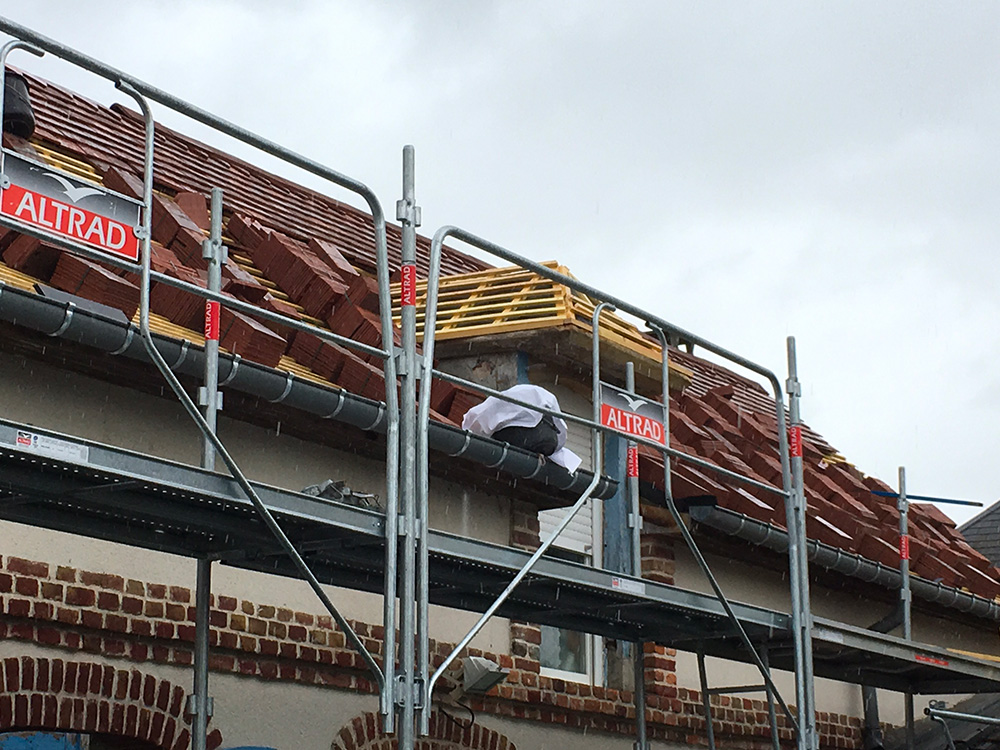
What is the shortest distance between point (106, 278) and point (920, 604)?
9.94 m

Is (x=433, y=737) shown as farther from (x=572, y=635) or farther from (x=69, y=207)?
(x=69, y=207)

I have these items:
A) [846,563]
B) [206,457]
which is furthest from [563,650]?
[206,457]

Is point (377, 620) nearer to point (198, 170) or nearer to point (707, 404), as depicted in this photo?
point (198, 170)

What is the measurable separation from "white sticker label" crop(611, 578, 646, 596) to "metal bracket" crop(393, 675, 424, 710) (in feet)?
5.55

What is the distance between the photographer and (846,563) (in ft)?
41.8

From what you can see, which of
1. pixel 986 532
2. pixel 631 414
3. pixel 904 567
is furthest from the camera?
pixel 986 532

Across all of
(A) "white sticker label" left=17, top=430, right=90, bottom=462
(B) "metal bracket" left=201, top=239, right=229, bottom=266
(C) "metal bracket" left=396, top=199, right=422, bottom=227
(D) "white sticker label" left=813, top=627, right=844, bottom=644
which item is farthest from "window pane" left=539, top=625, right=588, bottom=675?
(A) "white sticker label" left=17, top=430, right=90, bottom=462

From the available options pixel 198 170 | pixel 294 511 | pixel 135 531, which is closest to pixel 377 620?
pixel 135 531

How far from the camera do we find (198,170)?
12.2m

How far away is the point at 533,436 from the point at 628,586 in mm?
1412

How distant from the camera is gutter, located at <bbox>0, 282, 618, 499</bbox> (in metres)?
6.90

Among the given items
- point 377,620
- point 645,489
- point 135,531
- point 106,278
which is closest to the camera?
point 135,531

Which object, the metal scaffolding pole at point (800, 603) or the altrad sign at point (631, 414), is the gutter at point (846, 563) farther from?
the altrad sign at point (631, 414)

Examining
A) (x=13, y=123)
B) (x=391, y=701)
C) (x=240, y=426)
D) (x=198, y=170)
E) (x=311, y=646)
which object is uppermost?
(x=198, y=170)
